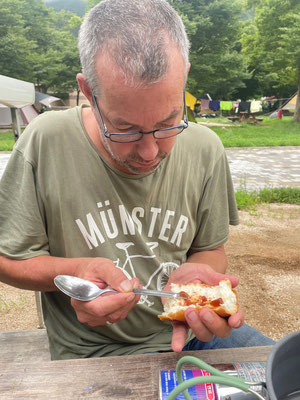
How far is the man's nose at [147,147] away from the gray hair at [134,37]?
191 millimetres

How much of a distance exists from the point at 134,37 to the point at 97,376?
3.22 ft

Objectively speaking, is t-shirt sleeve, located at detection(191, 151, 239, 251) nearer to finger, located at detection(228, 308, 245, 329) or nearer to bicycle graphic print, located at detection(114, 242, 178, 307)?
bicycle graphic print, located at detection(114, 242, 178, 307)

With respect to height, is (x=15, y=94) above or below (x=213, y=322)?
above

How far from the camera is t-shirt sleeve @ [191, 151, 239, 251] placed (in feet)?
5.52

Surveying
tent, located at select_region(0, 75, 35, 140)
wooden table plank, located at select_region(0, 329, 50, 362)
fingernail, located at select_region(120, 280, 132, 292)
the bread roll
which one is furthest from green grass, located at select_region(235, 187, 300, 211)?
fingernail, located at select_region(120, 280, 132, 292)

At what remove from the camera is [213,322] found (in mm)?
1093

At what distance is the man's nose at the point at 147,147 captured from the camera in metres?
1.23

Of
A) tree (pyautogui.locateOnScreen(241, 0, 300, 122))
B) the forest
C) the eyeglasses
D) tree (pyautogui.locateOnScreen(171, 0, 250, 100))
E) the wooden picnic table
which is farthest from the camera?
tree (pyautogui.locateOnScreen(171, 0, 250, 100))

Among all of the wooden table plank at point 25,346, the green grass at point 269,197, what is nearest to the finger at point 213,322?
the wooden table plank at point 25,346

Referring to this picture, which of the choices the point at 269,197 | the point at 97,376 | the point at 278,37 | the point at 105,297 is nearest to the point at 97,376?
the point at 97,376

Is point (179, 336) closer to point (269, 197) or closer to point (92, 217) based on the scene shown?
point (92, 217)

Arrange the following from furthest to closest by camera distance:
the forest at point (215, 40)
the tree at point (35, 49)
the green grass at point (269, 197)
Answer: the tree at point (35, 49), the forest at point (215, 40), the green grass at point (269, 197)

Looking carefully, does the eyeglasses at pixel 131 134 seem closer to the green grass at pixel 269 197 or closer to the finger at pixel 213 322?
the finger at pixel 213 322

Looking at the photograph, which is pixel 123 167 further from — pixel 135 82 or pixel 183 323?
pixel 183 323
